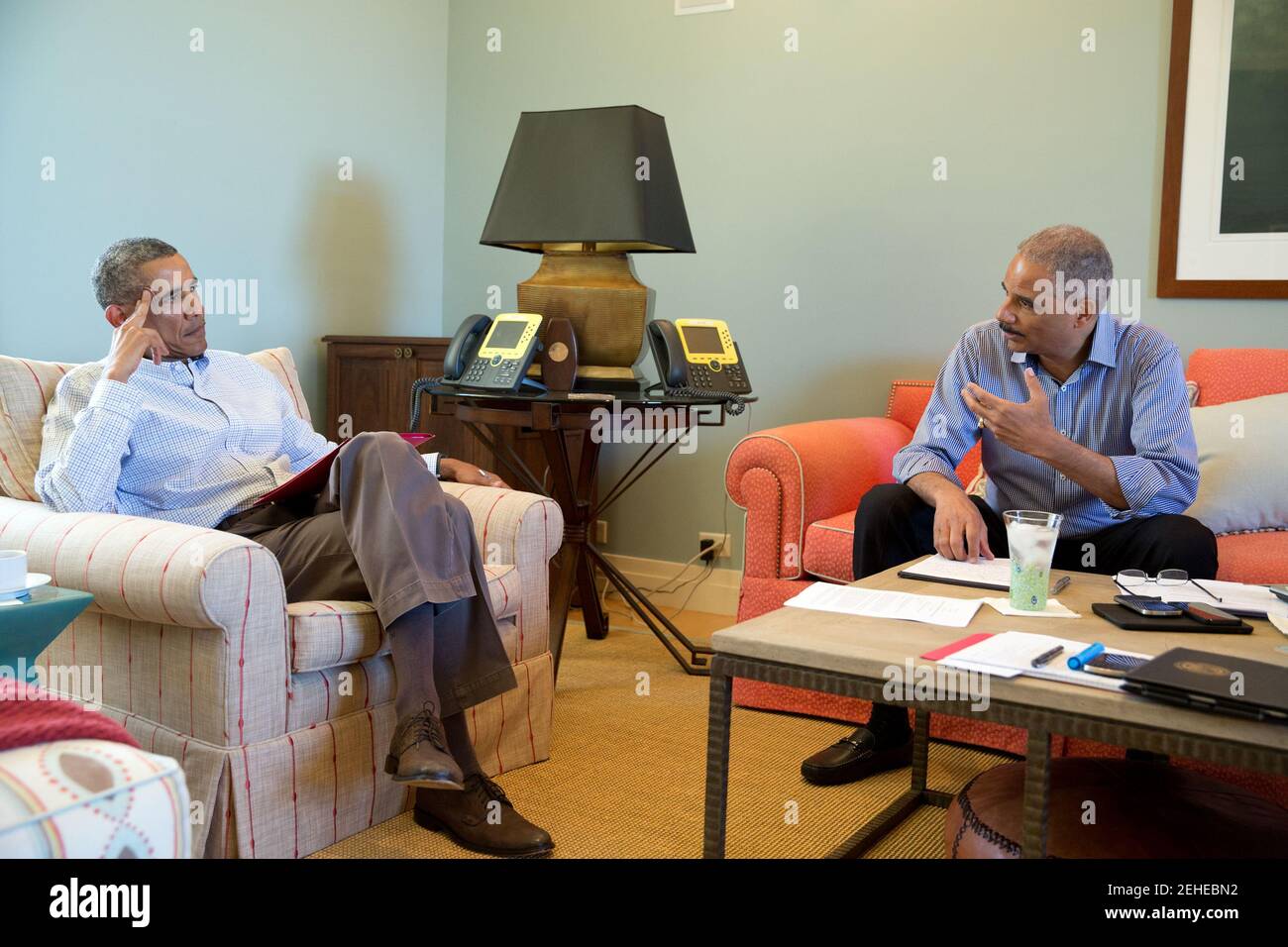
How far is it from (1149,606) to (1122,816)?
0.27 meters

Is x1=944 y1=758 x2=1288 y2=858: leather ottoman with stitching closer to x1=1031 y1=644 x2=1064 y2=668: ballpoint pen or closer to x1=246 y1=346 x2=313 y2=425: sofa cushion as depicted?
x1=1031 y1=644 x2=1064 y2=668: ballpoint pen

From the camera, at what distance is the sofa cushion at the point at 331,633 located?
1.75m

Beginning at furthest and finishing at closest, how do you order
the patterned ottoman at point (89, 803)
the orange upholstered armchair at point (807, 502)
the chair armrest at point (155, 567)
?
the orange upholstered armchair at point (807, 502) < the chair armrest at point (155, 567) < the patterned ottoman at point (89, 803)

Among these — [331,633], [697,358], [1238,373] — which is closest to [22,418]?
[331,633]

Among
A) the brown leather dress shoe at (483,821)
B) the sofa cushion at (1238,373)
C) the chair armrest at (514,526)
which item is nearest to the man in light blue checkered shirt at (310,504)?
the brown leather dress shoe at (483,821)

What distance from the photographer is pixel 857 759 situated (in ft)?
7.13

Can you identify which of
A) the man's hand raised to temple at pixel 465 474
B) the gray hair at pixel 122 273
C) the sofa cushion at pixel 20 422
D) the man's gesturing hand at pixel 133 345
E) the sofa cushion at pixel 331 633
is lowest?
the sofa cushion at pixel 331 633

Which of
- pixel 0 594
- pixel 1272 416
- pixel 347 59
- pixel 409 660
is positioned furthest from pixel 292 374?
pixel 1272 416

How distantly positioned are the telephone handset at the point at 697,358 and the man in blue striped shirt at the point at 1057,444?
0.68 meters

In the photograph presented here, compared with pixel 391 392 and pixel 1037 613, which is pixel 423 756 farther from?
pixel 391 392

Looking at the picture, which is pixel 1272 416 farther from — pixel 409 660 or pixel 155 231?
pixel 155 231

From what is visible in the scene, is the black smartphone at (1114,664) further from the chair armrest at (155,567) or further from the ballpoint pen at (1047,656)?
the chair armrest at (155,567)

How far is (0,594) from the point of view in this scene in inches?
55.0

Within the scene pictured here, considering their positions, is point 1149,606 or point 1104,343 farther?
point 1104,343
